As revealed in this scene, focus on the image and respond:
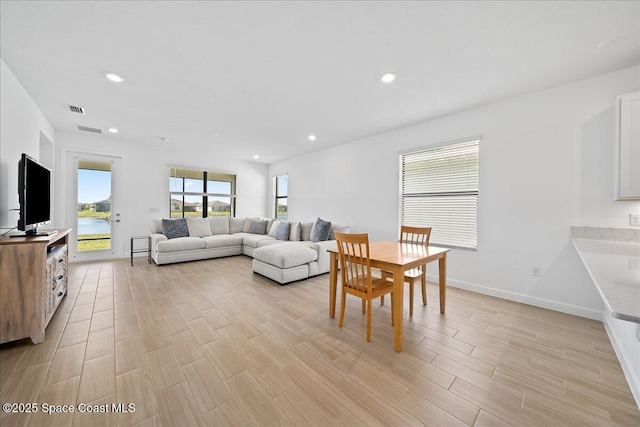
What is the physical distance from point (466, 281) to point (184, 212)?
6.43 m

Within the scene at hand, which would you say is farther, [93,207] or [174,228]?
[174,228]

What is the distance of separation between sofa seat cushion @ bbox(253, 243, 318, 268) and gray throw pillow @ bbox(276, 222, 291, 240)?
4.44 ft

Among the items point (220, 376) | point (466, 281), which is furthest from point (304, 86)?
point (466, 281)

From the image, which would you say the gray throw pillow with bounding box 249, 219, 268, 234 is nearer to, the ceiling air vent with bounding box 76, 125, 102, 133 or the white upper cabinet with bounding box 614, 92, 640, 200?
the ceiling air vent with bounding box 76, 125, 102, 133

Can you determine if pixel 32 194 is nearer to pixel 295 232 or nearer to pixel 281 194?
pixel 295 232

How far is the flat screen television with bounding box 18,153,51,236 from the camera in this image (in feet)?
7.02

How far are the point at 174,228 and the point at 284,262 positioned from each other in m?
3.21

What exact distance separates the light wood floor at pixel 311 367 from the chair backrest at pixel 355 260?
0.45 m

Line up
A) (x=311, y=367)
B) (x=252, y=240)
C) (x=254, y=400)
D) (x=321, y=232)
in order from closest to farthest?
(x=254, y=400)
(x=311, y=367)
(x=321, y=232)
(x=252, y=240)

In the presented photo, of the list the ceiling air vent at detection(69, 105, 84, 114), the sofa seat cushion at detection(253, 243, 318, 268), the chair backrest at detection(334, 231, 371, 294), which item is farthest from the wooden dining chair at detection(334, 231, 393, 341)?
the ceiling air vent at detection(69, 105, 84, 114)

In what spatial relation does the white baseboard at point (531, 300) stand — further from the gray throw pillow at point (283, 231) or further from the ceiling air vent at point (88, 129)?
the ceiling air vent at point (88, 129)

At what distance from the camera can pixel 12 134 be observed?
268cm

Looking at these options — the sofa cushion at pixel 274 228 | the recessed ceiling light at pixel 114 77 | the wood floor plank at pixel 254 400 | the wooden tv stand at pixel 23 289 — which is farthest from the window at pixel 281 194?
the wood floor plank at pixel 254 400

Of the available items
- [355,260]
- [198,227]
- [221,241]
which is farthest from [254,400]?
[198,227]
